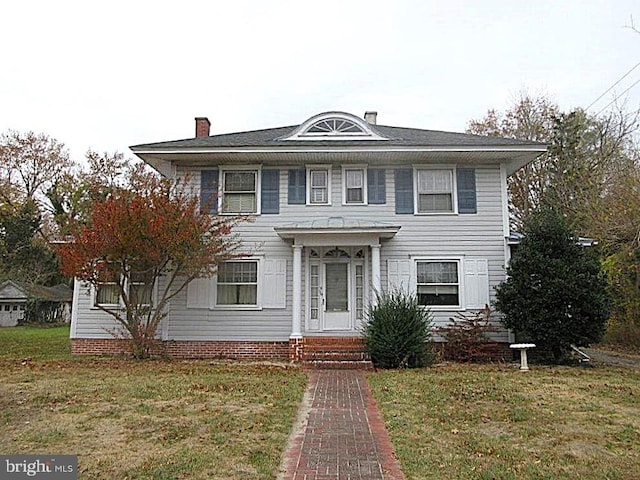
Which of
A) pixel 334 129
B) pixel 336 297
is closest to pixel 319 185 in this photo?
pixel 334 129

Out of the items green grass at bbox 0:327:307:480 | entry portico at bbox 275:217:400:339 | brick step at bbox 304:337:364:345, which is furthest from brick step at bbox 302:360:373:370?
entry portico at bbox 275:217:400:339

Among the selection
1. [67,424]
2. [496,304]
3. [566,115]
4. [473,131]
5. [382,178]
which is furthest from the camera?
[473,131]

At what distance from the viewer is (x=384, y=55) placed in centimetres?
1337

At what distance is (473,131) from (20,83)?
21852 millimetres

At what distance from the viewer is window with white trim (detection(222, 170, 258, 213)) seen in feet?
46.7

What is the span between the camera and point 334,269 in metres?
14.0

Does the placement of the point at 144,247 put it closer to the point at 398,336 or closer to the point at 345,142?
the point at 345,142

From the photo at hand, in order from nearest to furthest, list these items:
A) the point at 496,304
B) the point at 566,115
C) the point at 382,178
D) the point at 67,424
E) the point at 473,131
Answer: the point at 67,424 → the point at 496,304 → the point at 382,178 → the point at 566,115 → the point at 473,131

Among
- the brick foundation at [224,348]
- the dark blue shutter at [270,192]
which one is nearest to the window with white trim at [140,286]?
the brick foundation at [224,348]

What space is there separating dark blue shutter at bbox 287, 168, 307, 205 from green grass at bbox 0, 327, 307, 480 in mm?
4800

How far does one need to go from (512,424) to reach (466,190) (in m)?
8.58

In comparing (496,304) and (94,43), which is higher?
(94,43)

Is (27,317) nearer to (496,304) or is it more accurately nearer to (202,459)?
(496,304)

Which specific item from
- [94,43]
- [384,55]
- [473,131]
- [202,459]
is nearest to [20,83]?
[94,43]
